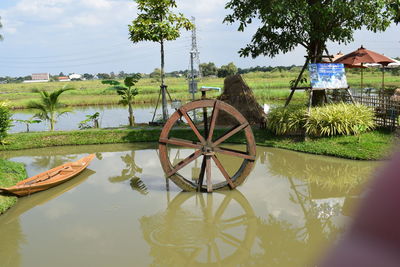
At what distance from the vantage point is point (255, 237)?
548 cm

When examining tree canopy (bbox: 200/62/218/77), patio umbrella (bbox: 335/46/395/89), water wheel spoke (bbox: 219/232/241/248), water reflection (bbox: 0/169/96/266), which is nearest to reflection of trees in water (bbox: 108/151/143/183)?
water reflection (bbox: 0/169/96/266)

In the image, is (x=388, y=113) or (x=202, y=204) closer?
(x=202, y=204)

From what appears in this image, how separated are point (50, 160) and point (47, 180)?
360cm

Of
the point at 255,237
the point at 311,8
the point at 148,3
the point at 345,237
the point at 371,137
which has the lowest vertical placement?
the point at 255,237

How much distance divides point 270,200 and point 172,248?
2586mm

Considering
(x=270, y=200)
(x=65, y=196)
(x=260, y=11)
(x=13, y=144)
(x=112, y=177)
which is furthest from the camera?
(x=13, y=144)

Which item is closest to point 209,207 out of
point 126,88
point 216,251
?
point 216,251

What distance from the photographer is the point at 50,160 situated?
11297 millimetres

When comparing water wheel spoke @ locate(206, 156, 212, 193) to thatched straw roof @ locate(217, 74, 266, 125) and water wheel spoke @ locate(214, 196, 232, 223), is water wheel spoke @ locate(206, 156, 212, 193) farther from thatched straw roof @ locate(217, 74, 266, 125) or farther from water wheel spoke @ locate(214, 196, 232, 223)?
thatched straw roof @ locate(217, 74, 266, 125)

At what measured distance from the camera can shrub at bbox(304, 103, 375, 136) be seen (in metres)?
10.3

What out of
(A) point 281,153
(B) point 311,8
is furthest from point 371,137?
(B) point 311,8

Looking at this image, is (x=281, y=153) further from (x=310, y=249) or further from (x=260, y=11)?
(x=310, y=249)

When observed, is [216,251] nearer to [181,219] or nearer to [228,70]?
[181,219]

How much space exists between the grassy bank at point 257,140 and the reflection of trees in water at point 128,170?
1.94 m
